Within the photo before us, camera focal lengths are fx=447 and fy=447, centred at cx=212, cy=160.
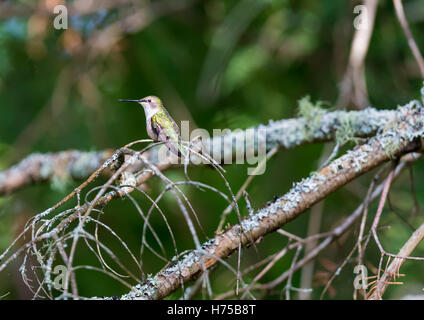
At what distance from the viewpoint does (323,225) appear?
9.25 ft

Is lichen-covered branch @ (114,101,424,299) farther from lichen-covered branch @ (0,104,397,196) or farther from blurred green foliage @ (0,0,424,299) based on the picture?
blurred green foliage @ (0,0,424,299)

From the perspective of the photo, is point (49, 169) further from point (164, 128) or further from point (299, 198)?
point (299, 198)

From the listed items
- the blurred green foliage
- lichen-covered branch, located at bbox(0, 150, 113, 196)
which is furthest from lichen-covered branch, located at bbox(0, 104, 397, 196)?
the blurred green foliage

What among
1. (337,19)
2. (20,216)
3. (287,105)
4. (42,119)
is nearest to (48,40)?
(42,119)

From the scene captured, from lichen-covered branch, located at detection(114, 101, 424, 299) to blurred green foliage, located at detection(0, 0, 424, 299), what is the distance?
3.44ft

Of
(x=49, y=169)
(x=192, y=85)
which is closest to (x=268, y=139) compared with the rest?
(x=49, y=169)

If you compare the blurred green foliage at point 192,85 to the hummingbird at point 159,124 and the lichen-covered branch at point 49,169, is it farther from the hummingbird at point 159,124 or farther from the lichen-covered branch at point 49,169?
the hummingbird at point 159,124

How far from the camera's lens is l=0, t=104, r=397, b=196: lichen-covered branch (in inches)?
69.0

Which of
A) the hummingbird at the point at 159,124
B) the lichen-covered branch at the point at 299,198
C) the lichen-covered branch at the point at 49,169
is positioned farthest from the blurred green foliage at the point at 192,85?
the lichen-covered branch at the point at 299,198

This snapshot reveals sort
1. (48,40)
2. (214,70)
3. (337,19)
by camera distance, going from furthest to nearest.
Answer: (48,40), (337,19), (214,70)

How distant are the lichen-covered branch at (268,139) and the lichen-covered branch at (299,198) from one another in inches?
5.9

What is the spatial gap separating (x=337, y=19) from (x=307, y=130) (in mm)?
1606

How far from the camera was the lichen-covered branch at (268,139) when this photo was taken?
69.0 inches

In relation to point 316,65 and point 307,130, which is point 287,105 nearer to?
point 316,65
